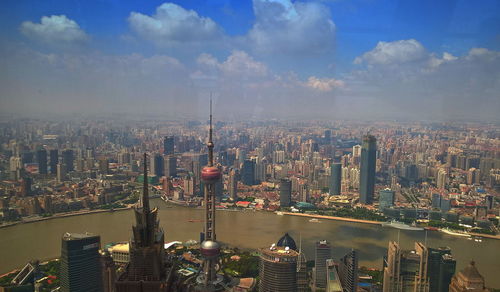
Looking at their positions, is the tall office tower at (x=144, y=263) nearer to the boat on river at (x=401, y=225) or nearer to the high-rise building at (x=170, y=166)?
the boat on river at (x=401, y=225)

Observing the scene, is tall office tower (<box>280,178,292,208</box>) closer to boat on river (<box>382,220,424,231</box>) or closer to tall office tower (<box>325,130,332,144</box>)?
tall office tower (<box>325,130,332,144</box>)

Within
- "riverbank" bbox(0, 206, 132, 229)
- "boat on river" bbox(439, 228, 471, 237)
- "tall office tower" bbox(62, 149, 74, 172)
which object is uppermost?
A: "tall office tower" bbox(62, 149, 74, 172)

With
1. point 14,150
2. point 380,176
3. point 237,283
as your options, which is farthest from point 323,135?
point 14,150

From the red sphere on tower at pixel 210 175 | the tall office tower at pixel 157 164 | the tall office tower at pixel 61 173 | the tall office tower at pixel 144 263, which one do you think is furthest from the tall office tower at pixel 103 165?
the tall office tower at pixel 144 263

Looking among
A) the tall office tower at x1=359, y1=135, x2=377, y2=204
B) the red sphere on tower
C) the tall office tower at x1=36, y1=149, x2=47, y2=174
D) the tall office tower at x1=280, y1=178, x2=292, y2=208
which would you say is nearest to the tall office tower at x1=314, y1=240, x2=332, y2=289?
the red sphere on tower

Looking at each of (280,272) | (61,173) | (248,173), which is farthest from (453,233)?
(61,173)

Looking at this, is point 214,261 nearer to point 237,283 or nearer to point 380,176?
point 237,283
